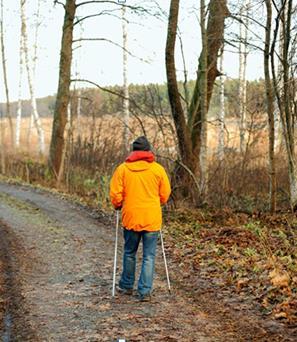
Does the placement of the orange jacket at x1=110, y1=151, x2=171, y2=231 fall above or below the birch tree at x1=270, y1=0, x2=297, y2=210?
below

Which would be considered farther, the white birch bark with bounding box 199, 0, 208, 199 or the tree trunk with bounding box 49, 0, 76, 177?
the tree trunk with bounding box 49, 0, 76, 177

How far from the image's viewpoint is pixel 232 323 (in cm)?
675

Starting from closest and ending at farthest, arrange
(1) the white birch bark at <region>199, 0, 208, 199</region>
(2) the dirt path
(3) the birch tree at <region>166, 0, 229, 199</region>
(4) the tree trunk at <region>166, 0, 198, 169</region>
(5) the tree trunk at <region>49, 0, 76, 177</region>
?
1. (2) the dirt path
2. (1) the white birch bark at <region>199, 0, 208, 199</region>
3. (3) the birch tree at <region>166, 0, 229, 199</region>
4. (4) the tree trunk at <region>166, 0, 198, 169</region>
5. (5) the tree trunk at <region>49, 0, 76, 177</region>

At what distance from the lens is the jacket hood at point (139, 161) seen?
25.4 feet

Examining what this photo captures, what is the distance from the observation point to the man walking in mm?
7715

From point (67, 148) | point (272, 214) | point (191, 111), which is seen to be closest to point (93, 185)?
point (67, 148)

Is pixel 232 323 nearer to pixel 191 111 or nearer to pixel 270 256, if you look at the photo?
pixel 270 256

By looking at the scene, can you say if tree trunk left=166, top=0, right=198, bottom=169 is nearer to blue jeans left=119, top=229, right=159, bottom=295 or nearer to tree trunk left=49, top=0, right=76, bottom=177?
tree trunk left=49, top=0, right=76, bottom=177

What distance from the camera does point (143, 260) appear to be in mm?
7805

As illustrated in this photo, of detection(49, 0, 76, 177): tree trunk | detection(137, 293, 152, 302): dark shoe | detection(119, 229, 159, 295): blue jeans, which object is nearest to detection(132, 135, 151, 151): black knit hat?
detection(119, 229, 159, 295): blue jeans

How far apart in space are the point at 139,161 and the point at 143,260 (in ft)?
4.40

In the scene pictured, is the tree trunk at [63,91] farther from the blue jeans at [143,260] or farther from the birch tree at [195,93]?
the blue jeans at [143,260]

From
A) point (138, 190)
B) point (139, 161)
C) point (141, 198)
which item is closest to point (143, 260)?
point (141, 198)

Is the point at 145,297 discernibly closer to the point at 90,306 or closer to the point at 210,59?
the point at 90,306
